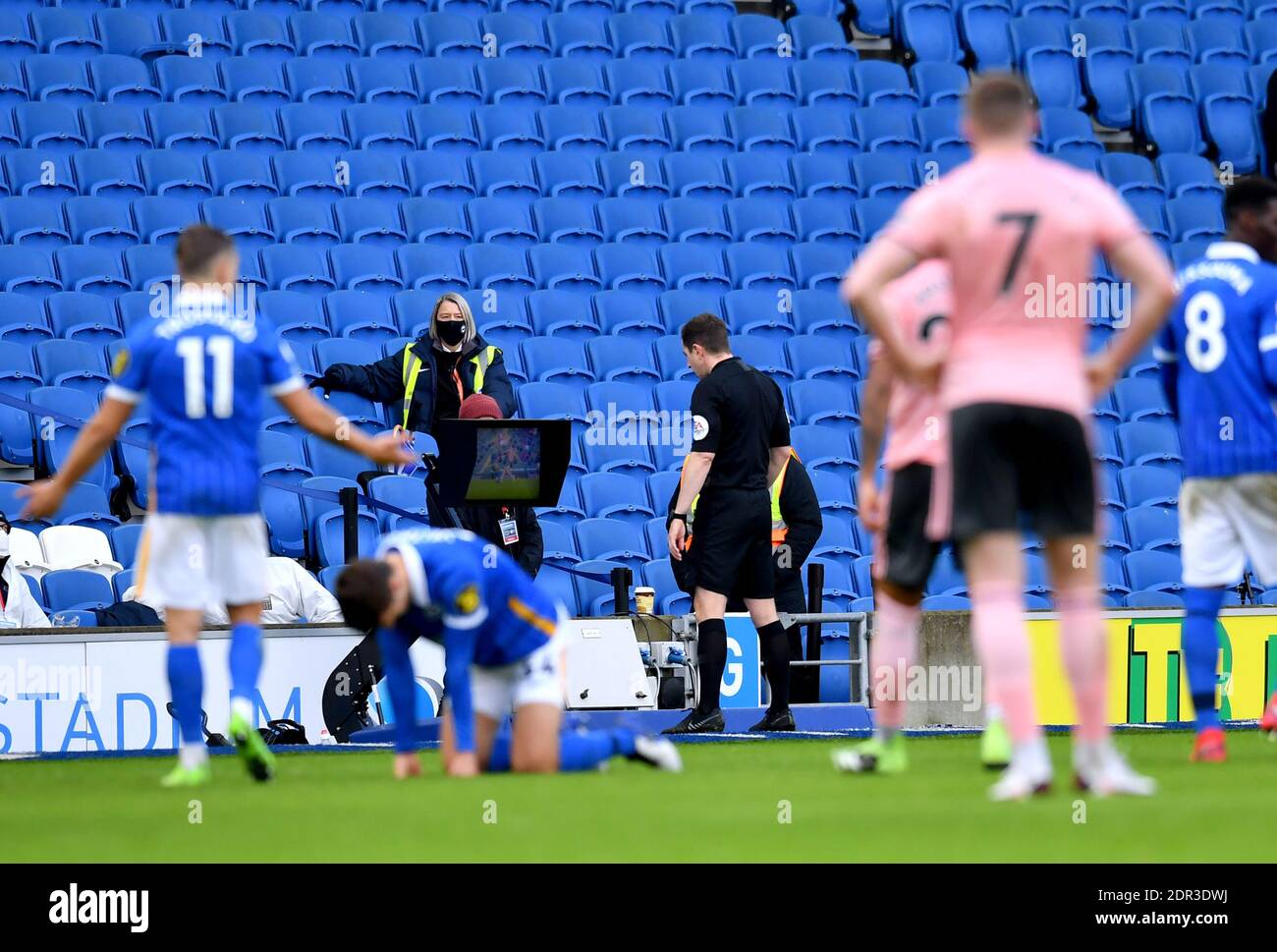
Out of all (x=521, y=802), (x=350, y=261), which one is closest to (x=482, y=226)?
(x=350, y=261)

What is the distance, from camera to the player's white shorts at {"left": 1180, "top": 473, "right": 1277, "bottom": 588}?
6758 millimetres

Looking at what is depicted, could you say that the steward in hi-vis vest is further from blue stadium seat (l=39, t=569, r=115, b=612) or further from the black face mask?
blue stadium seat (l=39, t=569, r=115, b=612)

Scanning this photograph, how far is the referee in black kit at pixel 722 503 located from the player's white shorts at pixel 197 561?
2.86 meters

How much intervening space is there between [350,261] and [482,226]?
3.98ft

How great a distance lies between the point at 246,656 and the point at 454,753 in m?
0.76

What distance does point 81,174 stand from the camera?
14453mm

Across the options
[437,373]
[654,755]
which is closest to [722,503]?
[437,373]

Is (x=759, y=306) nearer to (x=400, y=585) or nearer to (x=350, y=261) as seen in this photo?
(x=350, y=261)

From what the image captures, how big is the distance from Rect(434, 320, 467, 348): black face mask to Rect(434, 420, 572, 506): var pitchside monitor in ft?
6.12

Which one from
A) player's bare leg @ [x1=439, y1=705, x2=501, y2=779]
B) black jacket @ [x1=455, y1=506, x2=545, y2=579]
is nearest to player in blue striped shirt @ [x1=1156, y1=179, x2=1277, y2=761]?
player's bare leg @ [x1=439, y1=705, x2=501, y2=779]

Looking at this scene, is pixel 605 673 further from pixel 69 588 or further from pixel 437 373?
pixel 69 588

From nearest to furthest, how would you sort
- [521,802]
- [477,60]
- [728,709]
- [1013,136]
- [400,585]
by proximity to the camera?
[1013,136]
[521,802]
[400,585]
[728,709]
[477,60]

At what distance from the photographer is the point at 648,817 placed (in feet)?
17.0

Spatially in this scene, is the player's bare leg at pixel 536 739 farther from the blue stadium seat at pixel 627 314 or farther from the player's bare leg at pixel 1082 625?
the blue stadium seat at pixel 627 314
